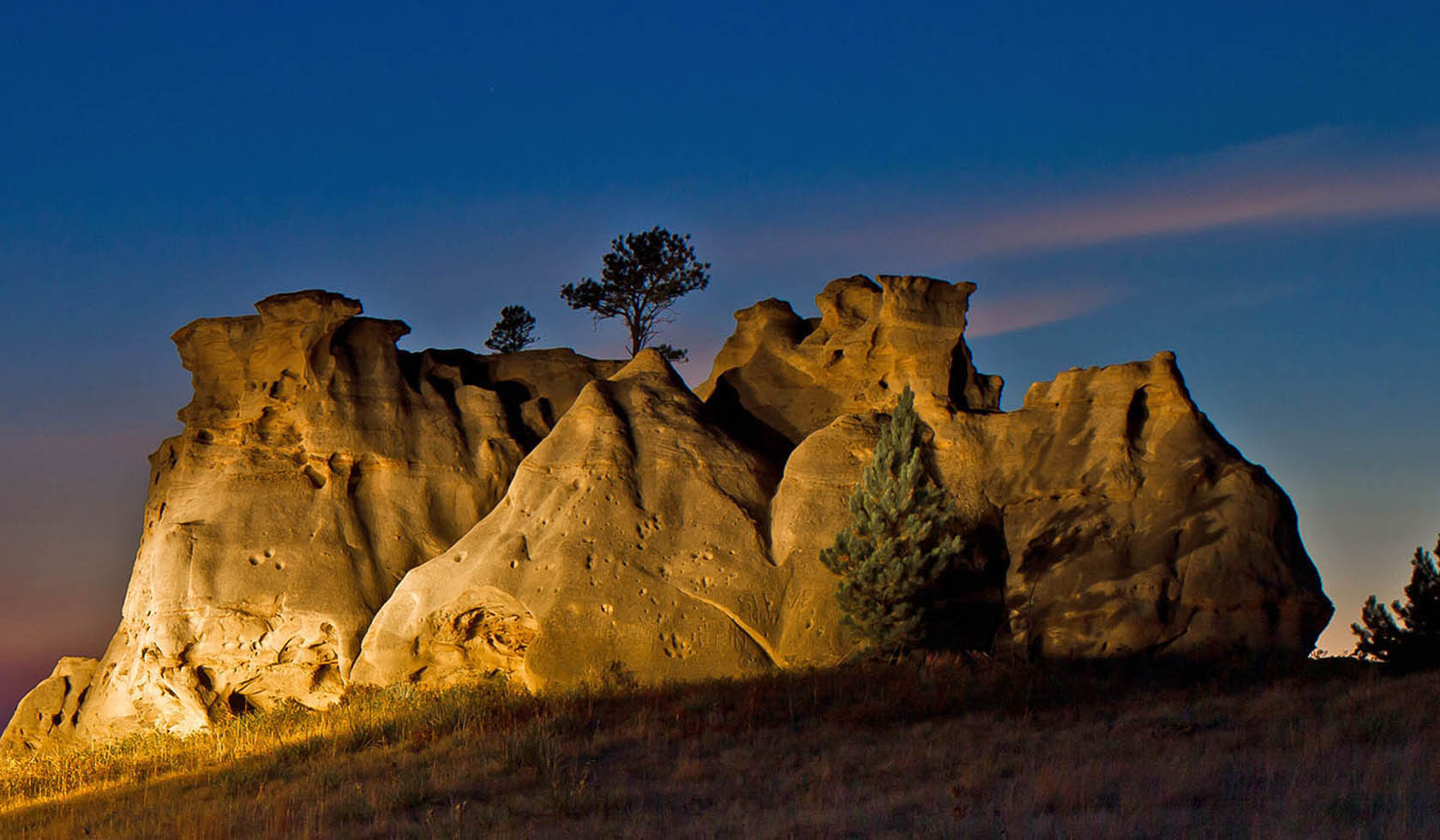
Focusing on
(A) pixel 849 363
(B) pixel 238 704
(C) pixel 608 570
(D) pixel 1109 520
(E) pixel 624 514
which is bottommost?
(B) pixel 238 704

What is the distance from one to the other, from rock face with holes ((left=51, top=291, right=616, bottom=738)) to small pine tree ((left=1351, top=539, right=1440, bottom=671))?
20282 mm

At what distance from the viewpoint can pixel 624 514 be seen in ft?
86.3

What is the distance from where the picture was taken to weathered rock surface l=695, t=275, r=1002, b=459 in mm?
34188

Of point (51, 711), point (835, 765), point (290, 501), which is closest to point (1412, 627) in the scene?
point (835, 765)

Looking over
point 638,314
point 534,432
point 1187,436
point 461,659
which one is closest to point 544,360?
point 534,432

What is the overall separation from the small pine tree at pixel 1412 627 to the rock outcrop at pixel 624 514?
7.13 feet

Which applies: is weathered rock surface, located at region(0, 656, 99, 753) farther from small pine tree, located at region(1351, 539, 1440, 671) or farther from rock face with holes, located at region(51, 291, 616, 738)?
small pine tree, located at region(1351, 539, 1440, 671)

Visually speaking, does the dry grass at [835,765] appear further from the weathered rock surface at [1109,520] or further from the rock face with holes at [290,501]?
the rock face with holes at [290,501]

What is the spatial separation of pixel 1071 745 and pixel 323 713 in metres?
14.2

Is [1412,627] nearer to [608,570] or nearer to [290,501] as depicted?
[608,570]

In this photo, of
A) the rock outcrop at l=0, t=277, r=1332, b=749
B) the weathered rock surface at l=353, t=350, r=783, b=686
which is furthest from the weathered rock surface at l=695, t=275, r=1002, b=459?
the weathered rock surface at l=353, t=350, r=783, b=686

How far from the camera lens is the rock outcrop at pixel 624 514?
2522 centimetres

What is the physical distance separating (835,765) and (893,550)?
25.7ft

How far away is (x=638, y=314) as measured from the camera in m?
46.8
